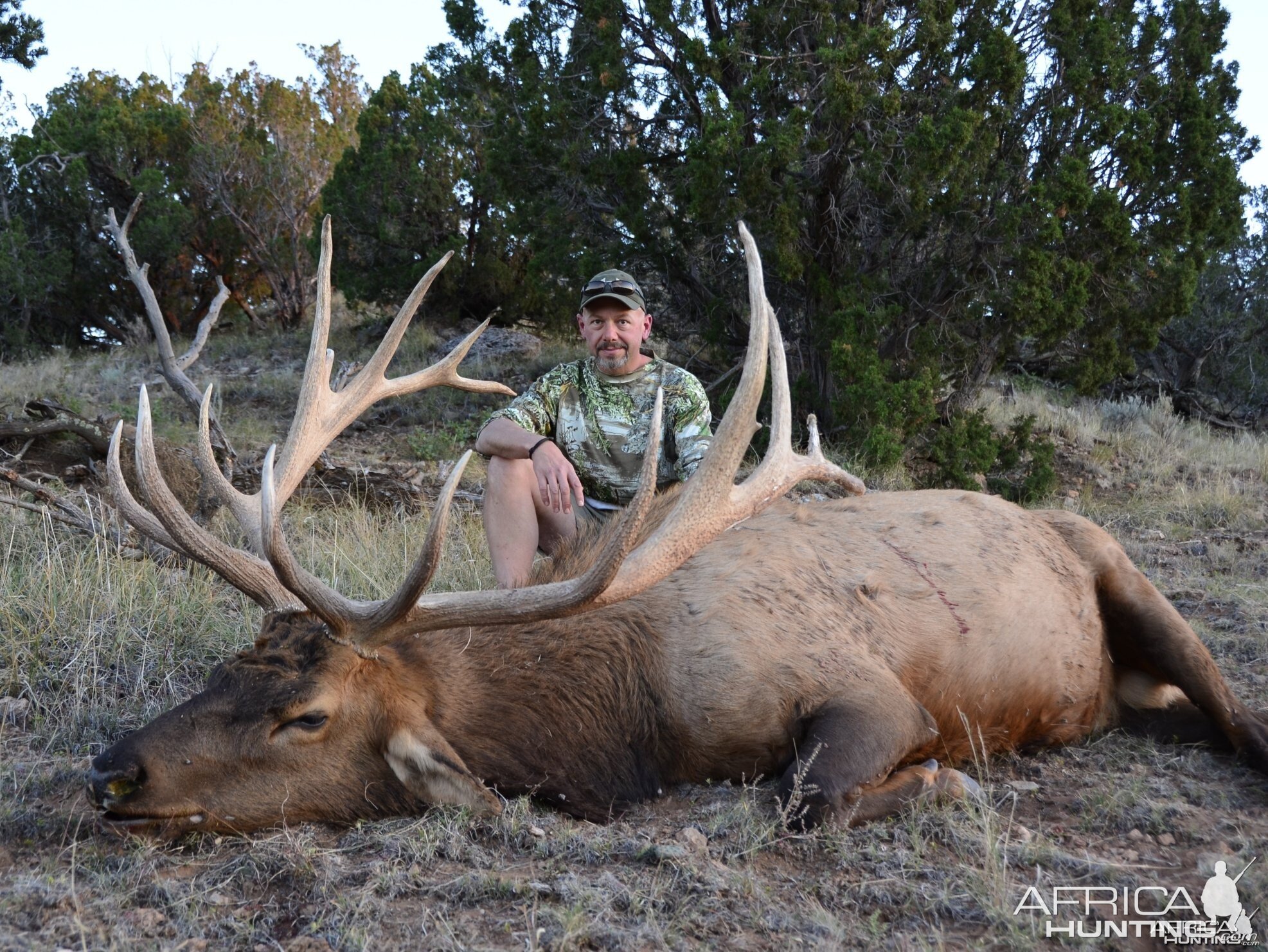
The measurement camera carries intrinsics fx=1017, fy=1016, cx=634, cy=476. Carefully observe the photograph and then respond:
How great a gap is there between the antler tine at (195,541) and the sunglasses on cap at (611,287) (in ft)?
6.32

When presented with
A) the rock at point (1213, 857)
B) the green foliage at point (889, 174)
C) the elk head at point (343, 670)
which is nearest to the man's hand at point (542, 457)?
the elk head at point (343, 670)

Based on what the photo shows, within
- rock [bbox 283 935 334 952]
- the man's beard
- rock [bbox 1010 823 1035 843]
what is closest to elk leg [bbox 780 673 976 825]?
rock [bbox 1010 823 1035 843]

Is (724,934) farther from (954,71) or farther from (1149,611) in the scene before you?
(954,71)

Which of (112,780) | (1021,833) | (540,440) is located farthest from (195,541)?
(1021,833)

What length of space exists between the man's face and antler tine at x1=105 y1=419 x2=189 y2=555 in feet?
6.39

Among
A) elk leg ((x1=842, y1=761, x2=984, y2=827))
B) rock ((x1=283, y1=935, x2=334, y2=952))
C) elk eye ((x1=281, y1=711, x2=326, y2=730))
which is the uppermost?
elk eye ((x1=281, y1=711, x2=326, y2=730))

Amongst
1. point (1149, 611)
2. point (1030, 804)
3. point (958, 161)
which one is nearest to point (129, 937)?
point (1030, 804)

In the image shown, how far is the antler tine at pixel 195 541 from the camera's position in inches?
112

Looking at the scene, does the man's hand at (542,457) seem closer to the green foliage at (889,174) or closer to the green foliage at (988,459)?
the green foliage at (889,174)

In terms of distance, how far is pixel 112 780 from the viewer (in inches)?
97.7

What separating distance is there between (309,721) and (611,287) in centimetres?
233

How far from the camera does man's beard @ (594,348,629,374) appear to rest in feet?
14.7

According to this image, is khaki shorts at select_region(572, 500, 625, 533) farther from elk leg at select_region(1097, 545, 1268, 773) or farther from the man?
elk leg at select_region(1097, 545, 1268, 773)

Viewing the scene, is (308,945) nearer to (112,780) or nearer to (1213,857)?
(112,780)
